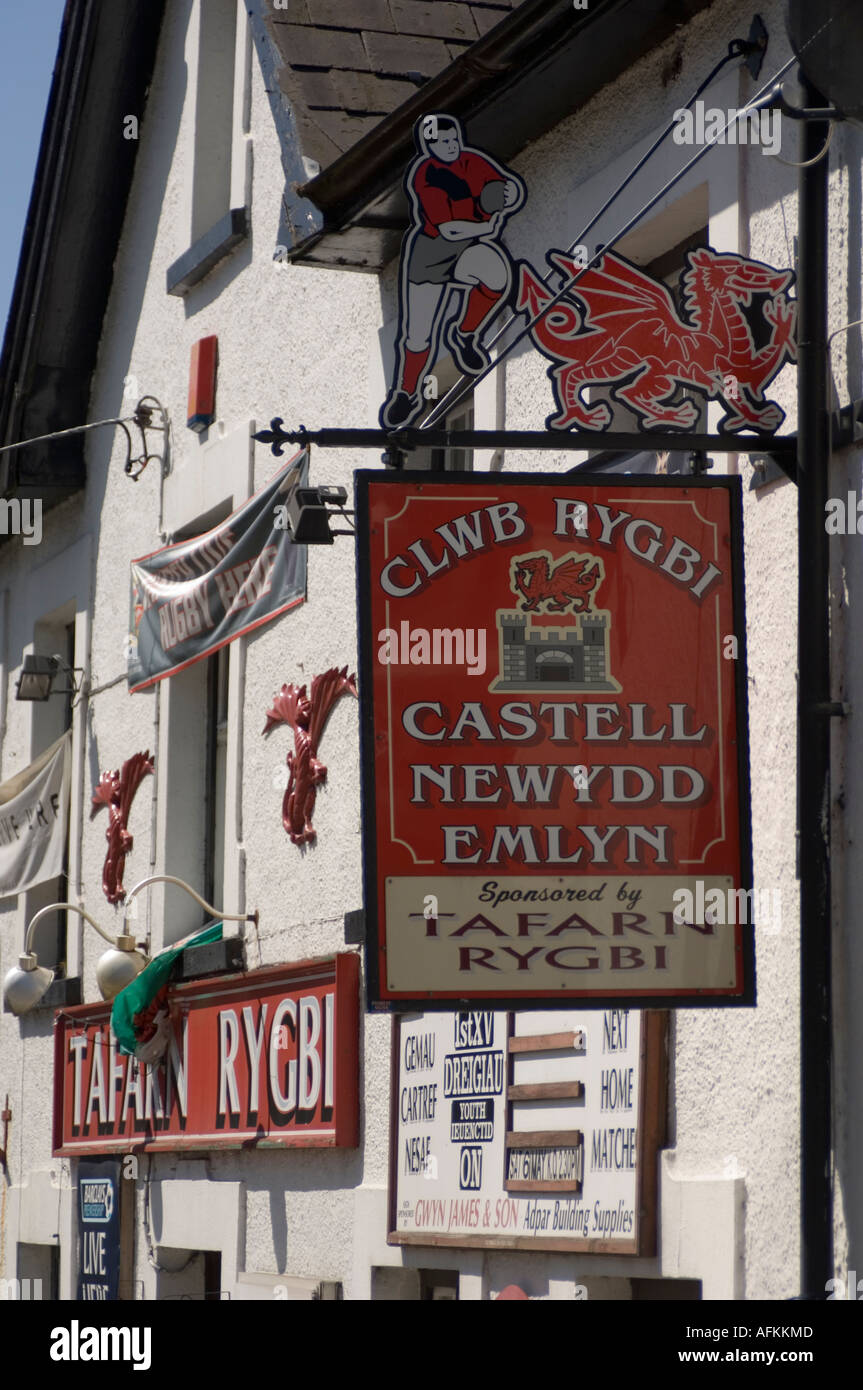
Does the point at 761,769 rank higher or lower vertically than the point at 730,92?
lower

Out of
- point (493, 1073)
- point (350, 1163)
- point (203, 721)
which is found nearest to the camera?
point (493, 1073)

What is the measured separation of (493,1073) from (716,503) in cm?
268

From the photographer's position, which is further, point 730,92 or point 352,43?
point 352,43

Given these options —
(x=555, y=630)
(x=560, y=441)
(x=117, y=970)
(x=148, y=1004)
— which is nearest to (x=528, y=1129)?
(x=555, y=630)

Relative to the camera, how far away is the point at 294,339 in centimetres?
1040

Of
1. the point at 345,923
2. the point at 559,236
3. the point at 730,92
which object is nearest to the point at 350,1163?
Answer: the point at 345,923

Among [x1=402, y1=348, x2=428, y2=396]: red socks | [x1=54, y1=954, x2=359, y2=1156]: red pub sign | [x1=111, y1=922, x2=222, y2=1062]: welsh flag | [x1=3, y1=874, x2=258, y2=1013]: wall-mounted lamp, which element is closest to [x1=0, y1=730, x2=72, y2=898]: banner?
[x1=3, y1=874, x2=258, y2=1013]: wall-mounted lamp

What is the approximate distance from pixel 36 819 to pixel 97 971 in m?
2.35

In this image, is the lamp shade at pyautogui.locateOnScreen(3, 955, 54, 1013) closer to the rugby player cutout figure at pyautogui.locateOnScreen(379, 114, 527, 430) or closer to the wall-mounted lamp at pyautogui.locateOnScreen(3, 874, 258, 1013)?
the wall-mounted lamp at pyautogui.locateOnScreen(3, 874, 258, 1013)

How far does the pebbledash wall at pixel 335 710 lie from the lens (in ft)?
20.3

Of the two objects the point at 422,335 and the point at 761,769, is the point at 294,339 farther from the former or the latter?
the point at 761,769

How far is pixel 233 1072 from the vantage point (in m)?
10.1

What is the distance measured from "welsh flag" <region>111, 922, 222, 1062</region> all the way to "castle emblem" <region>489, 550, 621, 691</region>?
5158mm

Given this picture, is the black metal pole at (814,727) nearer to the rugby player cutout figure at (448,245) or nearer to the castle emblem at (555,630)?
the castle emblem at (555,630)
